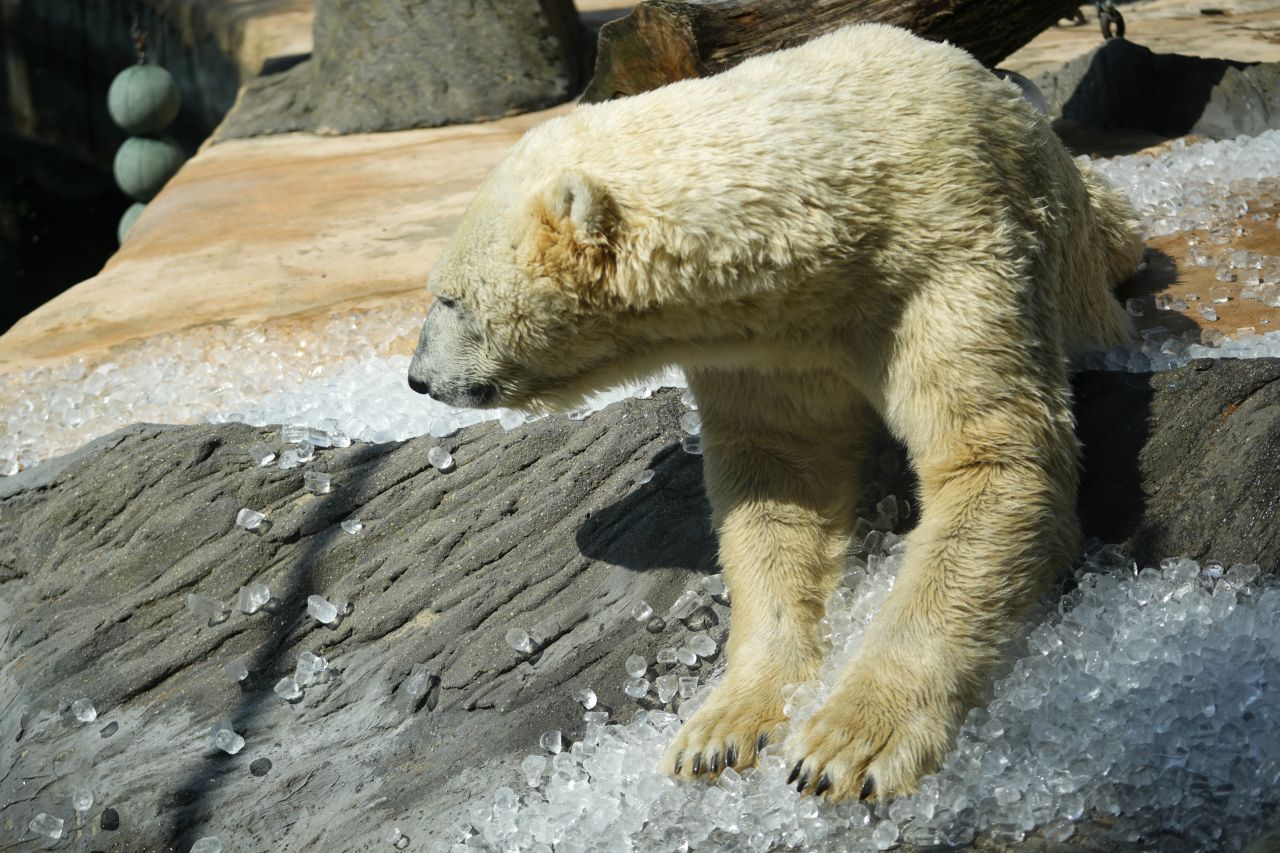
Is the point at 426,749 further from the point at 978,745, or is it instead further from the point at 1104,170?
the point at 1104,170

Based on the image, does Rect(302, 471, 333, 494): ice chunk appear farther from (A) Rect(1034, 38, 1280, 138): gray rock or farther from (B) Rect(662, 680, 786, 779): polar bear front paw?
(A) Rect(1034, 38, 1280, 138): gray rock

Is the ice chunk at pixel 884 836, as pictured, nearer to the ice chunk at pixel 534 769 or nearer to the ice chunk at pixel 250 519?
the ice chunk at pixel 534 769

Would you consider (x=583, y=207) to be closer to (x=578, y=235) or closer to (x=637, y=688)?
(x=578, y=235)

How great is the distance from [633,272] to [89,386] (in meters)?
2.91

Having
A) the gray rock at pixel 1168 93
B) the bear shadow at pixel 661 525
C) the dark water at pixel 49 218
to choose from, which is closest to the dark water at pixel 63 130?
the dark water at pixel 49 218

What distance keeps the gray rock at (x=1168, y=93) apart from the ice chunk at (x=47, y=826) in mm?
5133

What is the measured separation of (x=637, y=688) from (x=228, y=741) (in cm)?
97

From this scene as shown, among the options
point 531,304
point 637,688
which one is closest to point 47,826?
point 637,688

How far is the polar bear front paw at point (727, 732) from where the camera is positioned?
2.60 metres

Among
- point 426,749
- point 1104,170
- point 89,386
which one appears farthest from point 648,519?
point 1104,170

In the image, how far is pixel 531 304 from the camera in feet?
8.41

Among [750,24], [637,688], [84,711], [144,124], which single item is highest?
[750,24]

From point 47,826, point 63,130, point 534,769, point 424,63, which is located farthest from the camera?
point 63,130

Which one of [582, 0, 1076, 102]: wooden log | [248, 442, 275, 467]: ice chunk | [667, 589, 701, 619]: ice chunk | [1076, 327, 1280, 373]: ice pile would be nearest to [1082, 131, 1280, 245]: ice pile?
[582, 0, 1076, 102]: wooden log
